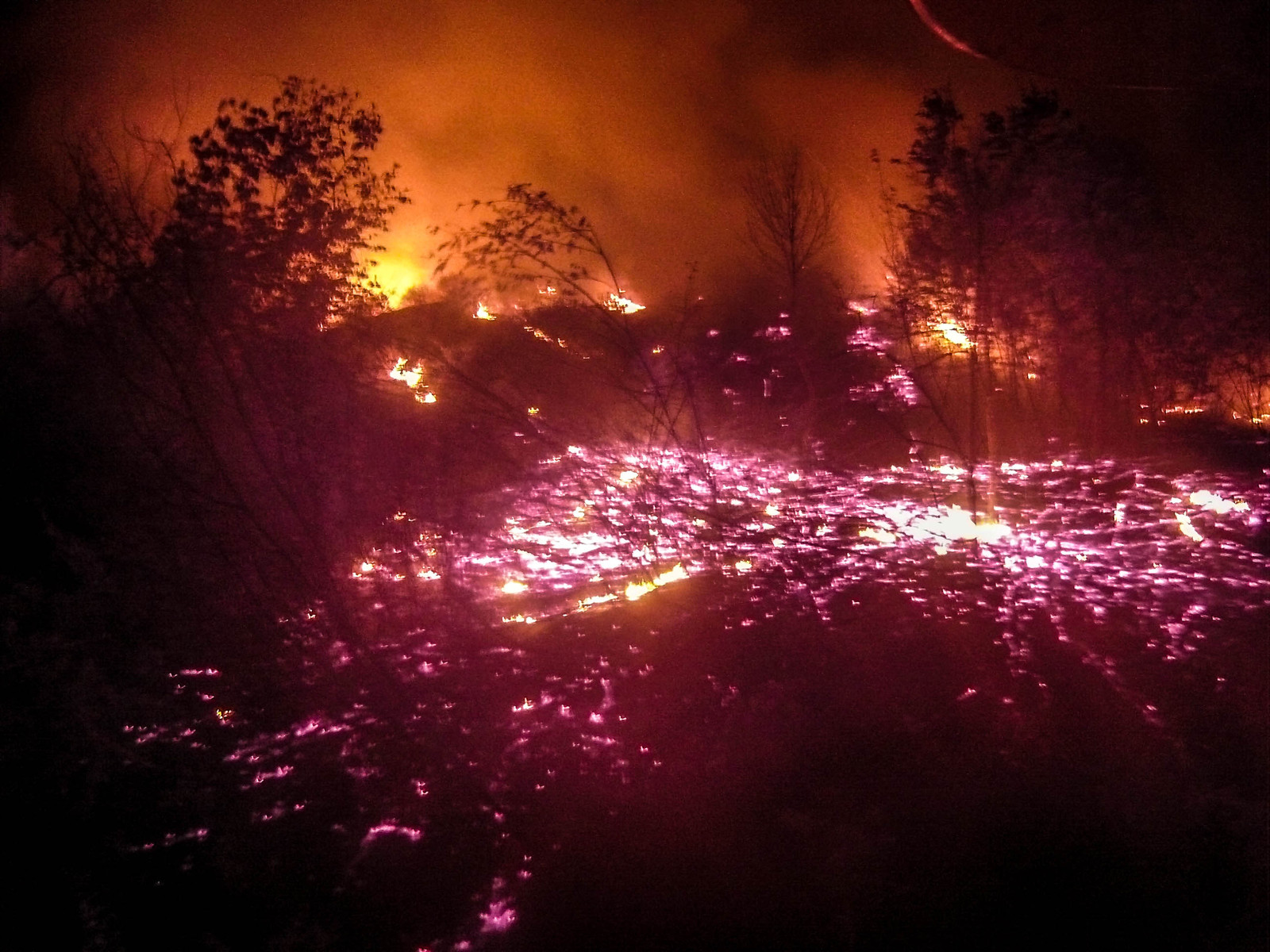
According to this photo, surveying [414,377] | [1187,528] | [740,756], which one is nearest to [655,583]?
[740,756]

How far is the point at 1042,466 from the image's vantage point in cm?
865

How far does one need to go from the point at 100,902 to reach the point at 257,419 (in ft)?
12.5

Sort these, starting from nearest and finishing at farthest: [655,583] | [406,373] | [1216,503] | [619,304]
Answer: [655,583]
[1216,503]
[406,373]
[619,304]

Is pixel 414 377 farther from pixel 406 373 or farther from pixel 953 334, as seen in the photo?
pixel 953 334

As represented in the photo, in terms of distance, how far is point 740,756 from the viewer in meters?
3.54

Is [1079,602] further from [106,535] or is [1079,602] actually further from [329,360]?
[106,535]

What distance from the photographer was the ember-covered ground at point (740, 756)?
107 inches

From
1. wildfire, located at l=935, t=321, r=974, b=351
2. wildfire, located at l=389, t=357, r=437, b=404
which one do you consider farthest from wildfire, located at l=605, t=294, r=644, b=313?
wildfire, located at l=935, t=321, r=974, b=351

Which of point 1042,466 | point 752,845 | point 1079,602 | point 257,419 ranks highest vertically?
point 257,419

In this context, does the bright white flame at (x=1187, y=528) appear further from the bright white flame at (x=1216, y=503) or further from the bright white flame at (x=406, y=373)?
the bright white flame at (x=406, y=373)

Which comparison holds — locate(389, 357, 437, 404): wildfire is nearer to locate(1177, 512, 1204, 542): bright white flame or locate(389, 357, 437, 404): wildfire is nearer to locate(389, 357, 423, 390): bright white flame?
locate(389, 357, 423, 390): bright white flame

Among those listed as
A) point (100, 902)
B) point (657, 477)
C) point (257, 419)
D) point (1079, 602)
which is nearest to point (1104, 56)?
point (1079, 602)

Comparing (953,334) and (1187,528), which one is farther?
(953,334)

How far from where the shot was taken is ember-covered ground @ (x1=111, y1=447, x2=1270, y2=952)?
2.73 metres
